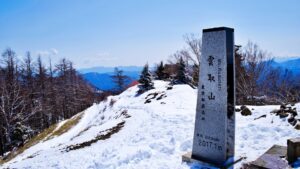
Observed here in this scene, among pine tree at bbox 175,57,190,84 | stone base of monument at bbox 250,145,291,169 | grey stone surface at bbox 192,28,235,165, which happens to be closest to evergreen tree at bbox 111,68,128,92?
pine tree at bbox 175,57,190,84

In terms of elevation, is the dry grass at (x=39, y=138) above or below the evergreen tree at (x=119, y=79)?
below

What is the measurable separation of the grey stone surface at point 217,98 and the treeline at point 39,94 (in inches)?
1120

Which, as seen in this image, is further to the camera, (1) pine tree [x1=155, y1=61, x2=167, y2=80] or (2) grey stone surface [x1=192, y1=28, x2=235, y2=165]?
(1) pine tree [x1=155, y1=61, x2=167, y2=80]

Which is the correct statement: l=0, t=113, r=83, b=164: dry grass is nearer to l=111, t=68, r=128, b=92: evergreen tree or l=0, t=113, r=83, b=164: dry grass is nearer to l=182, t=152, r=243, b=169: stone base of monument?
l=182, t=152, r=243, b=169: stone base of monument

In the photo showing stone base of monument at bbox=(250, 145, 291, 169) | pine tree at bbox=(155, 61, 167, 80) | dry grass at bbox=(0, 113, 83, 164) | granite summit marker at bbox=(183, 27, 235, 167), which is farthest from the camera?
pine tree at bbox=(155, 61, 167, 80)

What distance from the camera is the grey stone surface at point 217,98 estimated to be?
4484mm

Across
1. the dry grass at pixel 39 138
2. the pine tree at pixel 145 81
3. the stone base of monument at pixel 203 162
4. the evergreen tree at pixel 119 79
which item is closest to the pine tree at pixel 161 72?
the pine tree at pixel 145 81

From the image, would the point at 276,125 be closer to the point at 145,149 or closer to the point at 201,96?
the point at 201,96

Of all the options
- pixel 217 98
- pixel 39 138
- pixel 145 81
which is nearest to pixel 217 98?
pixel 217 98

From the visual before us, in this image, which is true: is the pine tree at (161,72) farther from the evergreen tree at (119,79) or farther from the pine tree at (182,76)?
the evergreen tree at (119,79)

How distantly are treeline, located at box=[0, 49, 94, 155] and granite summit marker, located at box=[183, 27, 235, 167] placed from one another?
93.4 feet

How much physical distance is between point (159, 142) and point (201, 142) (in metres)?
2.00

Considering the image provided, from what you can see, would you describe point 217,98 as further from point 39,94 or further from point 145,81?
point 39,94

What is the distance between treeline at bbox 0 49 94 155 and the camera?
31.7 meters
